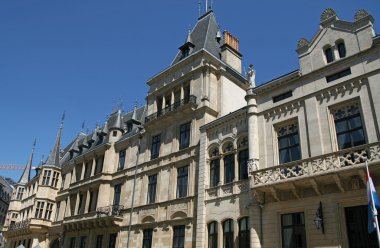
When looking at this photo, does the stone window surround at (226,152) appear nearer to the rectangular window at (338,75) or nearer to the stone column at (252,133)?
the stone column at (252,133)

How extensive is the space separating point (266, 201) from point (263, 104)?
234 inches

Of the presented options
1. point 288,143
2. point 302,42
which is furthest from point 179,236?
point 302,42

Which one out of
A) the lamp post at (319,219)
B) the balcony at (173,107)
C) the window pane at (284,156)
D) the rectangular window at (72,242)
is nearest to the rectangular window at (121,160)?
the balcony at (173,107)

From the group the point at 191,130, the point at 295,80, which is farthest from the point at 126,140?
the point at 295,80

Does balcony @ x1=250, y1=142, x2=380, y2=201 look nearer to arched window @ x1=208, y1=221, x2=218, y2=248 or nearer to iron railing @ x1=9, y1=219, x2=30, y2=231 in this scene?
arched window @ x1=208, y1=221, x2=218, y2=248

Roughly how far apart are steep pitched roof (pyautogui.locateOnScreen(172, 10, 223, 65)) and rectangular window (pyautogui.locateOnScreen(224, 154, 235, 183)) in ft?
36.6

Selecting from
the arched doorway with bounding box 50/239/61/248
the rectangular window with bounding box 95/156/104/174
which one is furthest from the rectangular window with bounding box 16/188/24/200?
the rectangular window with bounding box 95/156/104/174

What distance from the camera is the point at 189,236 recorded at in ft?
76.7

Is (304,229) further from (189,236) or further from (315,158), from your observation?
(189,236)

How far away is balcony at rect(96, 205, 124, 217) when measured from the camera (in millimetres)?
30500

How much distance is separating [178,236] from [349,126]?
13.4 meters

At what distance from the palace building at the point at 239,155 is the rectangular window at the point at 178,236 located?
7cm

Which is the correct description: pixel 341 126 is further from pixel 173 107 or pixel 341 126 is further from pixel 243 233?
pixel 173 107

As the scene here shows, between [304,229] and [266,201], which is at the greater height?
[266,201]
